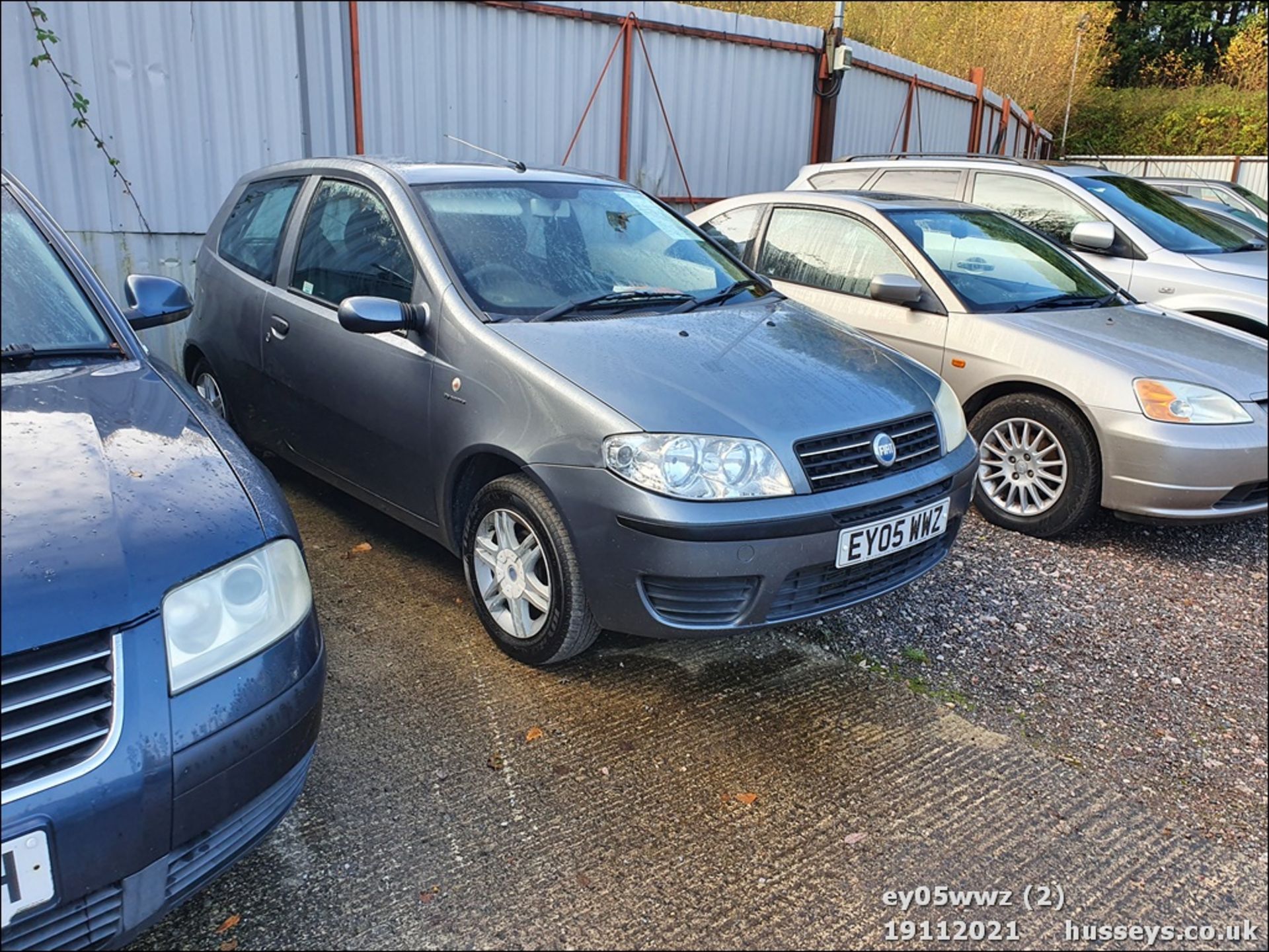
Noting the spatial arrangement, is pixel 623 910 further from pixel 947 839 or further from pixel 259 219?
pixel 259 219

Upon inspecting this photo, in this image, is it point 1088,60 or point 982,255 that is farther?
point 1088,60

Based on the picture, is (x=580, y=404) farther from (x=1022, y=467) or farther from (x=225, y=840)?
(x=1022, y=467)

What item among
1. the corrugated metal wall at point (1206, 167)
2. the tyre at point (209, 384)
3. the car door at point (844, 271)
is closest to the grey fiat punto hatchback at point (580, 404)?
the tyre at point (209, 384)

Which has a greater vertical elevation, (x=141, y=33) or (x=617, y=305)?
(x=141, y=33)

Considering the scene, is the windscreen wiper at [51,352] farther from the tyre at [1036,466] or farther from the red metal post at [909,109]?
the red metal post at [909,109]

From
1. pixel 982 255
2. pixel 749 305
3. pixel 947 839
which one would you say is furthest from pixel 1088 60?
pixel 947 839

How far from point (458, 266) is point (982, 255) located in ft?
10.0

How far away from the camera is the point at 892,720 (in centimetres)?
299

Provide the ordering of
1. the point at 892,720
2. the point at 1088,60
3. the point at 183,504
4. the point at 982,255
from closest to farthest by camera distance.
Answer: the point at 183,504 < the point at 892,720 < the point at 982,255 < the point at 1088,60

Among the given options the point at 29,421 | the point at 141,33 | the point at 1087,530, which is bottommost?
the point at 1087,530

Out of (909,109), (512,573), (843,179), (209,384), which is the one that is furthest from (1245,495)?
(909,109)

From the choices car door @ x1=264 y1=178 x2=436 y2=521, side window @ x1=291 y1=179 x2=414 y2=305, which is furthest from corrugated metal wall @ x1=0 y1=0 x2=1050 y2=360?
car door @ x1=264 y1=178 x2=436 y2=521

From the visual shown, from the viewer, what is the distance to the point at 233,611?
6.07 feet

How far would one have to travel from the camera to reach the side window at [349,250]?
349cm
